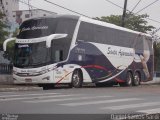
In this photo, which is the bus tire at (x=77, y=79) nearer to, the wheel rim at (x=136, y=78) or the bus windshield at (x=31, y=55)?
the bus windshield at (x=31, y=55)

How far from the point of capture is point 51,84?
1088 inches

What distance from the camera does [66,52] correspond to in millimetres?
27031

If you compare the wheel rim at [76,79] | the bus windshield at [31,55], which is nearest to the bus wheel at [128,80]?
the wheel rim at [76,79]

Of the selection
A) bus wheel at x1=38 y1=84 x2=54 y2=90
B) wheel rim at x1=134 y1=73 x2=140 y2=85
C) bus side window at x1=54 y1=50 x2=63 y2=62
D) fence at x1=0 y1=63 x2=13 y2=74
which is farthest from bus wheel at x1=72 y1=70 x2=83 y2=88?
wheel rim at x1=134 y1=73 x2=140 y2=85

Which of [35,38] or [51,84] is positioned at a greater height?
[35,38]

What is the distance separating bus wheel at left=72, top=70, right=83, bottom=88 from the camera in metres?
28.0

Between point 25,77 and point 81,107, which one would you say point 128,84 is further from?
point 81,107

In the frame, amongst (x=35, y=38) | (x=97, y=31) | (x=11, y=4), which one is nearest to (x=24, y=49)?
(x=35, y=38)

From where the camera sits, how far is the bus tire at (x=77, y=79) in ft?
91.7

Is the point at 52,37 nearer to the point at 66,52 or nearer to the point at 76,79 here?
the point at 66,52

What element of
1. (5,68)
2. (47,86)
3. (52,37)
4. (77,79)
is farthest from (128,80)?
(52,37)

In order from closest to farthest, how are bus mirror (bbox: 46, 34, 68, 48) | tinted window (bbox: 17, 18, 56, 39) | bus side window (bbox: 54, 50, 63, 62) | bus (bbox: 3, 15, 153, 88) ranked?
bus mirror (bbox: 46, 34, 68, 48)
bus (bbox: 3, 15, 153, 88)
bus side window (bbox: 54, 50, 63, 62)
tinted window (bbox: 17, 18, 56, 39)

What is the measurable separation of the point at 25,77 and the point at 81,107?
1227 centimetres

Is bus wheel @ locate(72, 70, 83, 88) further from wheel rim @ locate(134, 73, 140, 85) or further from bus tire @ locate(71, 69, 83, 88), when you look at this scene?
wheel rim @ locate(134, 73, 140, 85)
